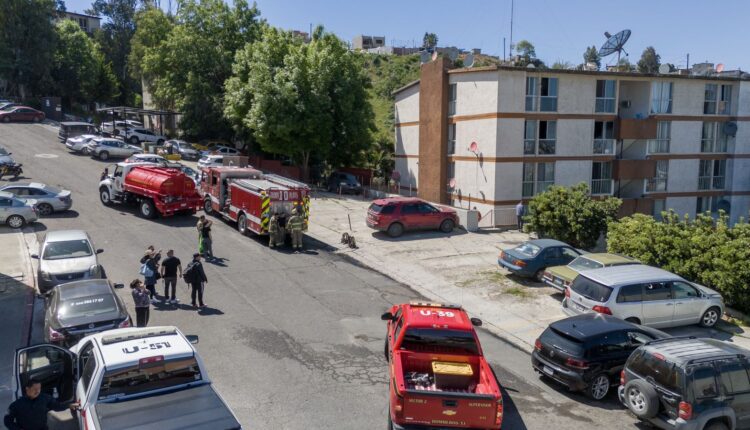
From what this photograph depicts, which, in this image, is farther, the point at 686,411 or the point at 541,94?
the point at 541,94

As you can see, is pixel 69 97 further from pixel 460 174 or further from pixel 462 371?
pixel 462 371

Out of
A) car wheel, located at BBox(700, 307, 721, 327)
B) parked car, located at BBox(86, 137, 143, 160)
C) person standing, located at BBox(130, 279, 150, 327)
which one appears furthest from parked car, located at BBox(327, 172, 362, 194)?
car wheel, located at BBox(700, 307, 721, 327)

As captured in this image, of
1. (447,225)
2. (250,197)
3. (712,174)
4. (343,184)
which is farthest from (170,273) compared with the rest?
(712,174)

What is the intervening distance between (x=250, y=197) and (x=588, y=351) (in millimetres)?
16354

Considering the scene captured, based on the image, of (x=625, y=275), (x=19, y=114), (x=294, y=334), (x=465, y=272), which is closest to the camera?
(x=294, y=334)

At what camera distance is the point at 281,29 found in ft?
152

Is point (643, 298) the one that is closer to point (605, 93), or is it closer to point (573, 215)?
point (573, 215)

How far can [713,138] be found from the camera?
37906 mm

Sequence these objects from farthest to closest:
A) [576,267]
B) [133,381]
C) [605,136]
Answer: [605,136] < [576,267] < [133,381]

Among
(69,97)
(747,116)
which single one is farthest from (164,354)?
(69,97)

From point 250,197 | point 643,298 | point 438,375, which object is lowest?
point 438,375

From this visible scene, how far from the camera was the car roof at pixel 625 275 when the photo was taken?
1602 centimetres

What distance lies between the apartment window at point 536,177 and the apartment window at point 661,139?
7.05m

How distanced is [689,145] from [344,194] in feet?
69.5
